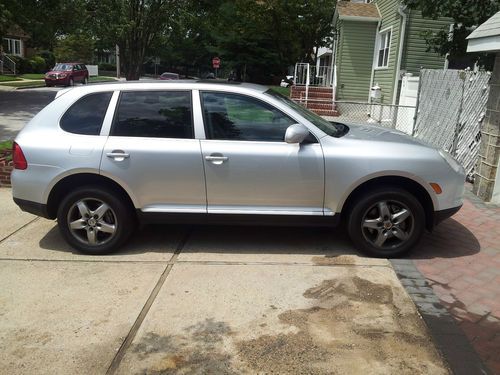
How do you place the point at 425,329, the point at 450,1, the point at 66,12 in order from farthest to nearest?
1. the point at 66,12
2. the point at 450,1
3. the point at 425,329

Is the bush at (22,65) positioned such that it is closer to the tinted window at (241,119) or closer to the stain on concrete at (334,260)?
the tinted window at (241,119)

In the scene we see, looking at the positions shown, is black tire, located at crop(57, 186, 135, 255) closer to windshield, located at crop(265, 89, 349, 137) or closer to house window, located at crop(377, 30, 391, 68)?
windshield, located at crop(265, 89, 349, 137)

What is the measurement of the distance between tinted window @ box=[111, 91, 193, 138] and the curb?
2411 millimetres

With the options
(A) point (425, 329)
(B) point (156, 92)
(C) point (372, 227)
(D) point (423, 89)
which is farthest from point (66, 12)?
(A) point (425, 329)

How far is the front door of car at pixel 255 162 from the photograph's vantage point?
4578 millimetres

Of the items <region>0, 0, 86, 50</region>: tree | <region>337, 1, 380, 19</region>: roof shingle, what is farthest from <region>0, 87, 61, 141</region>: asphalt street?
<region>337, 1, 380, 19</region>: roof shingle

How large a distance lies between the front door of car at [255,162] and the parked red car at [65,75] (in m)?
31.2

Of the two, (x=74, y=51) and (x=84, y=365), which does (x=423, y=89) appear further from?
(x=74, y=51)

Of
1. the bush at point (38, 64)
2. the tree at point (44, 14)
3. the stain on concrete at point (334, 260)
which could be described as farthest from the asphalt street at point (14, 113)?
the bush at point (38, 64)

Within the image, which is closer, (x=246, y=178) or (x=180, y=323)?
(x=180, y=323)

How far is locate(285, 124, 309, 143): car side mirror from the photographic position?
4.45 meters

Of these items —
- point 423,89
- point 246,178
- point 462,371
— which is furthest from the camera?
point 423,89

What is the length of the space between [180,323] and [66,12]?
679 inches

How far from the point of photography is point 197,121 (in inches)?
185
